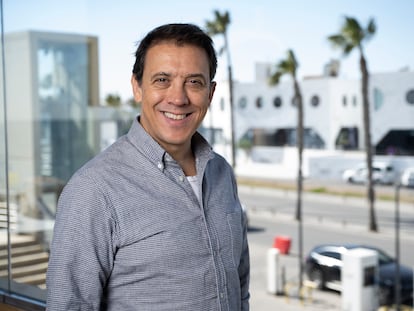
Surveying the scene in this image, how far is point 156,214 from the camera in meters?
0.62

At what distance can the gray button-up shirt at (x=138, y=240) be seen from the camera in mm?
583

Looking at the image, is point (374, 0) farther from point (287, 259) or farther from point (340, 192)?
point (287, 259)

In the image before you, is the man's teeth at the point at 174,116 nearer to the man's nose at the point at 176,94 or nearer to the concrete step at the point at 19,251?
the man's nose at the point at 176,94

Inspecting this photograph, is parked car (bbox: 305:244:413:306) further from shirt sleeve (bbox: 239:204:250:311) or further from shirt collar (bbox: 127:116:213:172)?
shirt collar (bbox: 127:116:213:172)

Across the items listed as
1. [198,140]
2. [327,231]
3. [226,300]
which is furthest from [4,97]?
[327,231]

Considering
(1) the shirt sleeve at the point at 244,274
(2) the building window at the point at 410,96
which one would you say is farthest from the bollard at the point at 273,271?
(1) the shirt sleeve at the point at 244,274

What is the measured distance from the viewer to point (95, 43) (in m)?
4.41

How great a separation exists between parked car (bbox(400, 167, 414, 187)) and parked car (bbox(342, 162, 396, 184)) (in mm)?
380

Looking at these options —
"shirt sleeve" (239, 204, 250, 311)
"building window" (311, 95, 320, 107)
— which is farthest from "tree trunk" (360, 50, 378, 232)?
"shirt sleeve" (239, 204, 250, 311)

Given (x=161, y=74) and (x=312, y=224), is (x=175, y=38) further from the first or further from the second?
(x=312, y=224)

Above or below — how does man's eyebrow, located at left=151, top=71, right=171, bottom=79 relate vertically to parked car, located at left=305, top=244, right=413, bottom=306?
above

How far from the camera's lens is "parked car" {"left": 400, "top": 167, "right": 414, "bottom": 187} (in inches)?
611

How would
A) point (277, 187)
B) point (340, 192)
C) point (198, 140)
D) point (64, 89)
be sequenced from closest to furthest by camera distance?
point (198, 140)
point (64, 89)
point (340, 192)
point (277, 187)

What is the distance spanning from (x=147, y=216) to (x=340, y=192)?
19.1 m
